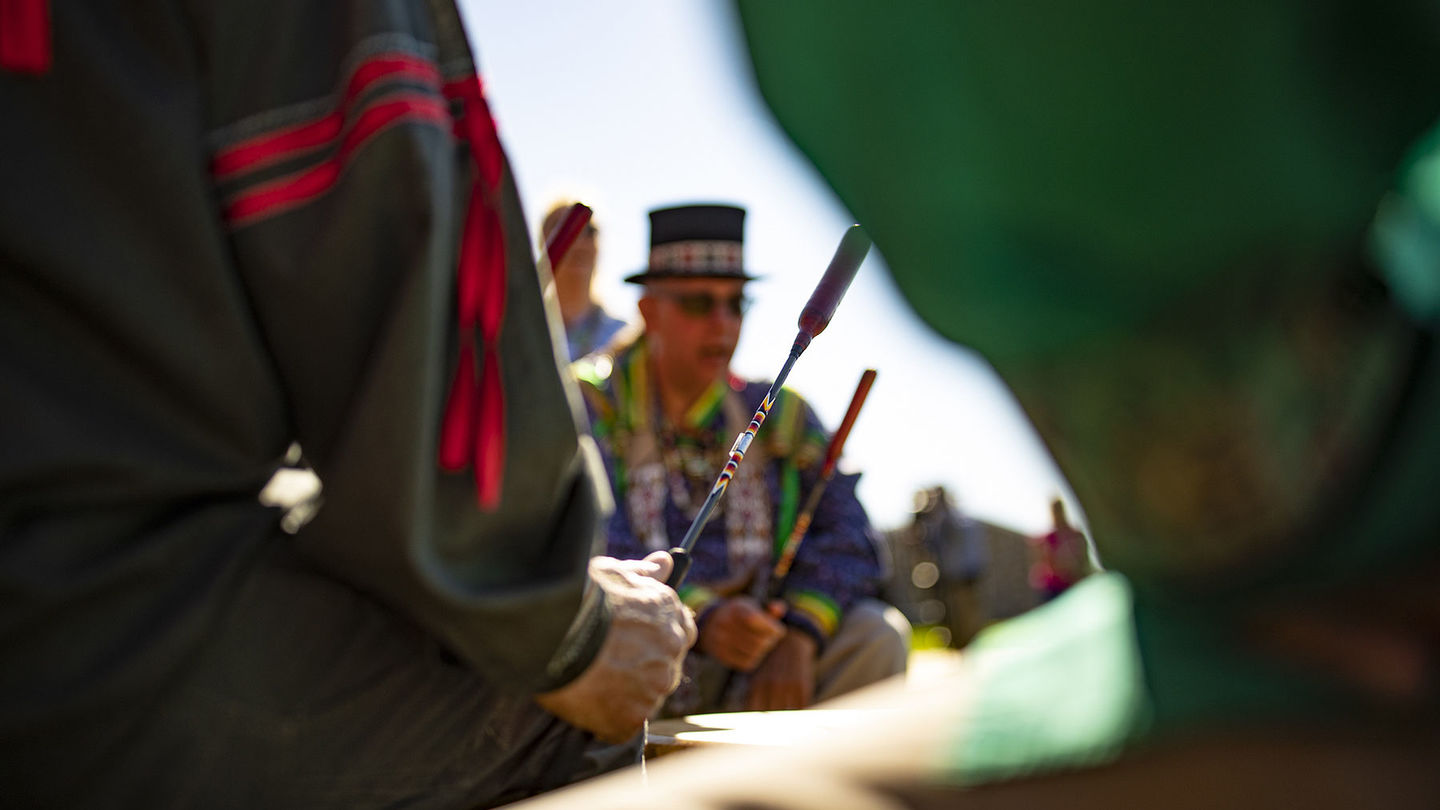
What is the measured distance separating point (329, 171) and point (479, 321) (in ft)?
0.59

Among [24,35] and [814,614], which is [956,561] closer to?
[814,614]

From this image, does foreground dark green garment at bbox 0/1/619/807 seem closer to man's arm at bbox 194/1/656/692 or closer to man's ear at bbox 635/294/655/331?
man's arm at bbox 194/1/656/692

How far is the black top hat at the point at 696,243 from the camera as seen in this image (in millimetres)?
3061

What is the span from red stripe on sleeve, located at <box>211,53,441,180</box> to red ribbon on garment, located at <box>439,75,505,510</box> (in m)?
0.07

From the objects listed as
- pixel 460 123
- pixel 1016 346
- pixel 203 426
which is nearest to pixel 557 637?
Result: pixel 203 426

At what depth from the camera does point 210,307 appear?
925mm

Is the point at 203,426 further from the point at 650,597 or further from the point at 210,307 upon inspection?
the point at 650,597

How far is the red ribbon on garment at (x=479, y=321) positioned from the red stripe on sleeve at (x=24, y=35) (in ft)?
1.04

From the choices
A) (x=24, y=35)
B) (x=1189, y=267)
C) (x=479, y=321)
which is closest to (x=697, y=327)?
(x=479, y=321)

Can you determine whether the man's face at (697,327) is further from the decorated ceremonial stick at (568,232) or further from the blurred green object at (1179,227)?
the blurred green object at (1179,227)

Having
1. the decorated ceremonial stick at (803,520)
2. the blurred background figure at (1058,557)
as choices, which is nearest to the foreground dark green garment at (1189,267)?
the decorated ceremonial stick at (803,520)

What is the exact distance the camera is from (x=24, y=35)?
86cm

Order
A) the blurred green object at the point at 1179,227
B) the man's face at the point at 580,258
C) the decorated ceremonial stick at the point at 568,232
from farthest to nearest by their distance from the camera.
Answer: the man's face at the point at 580,258 < the decorated ceremonial stick at the point at 568,232 < the blurred green object at the point at 1179,227

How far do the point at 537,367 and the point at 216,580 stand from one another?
0.32 meters
